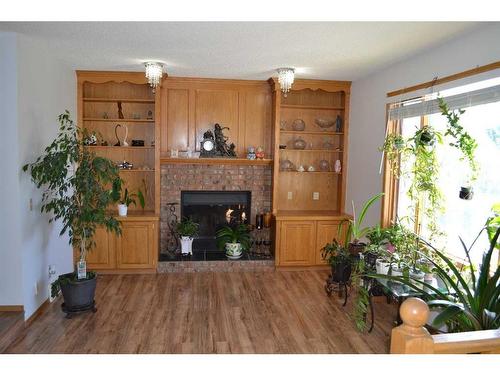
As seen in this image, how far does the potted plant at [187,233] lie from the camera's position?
5.16 metres

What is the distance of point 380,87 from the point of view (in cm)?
452

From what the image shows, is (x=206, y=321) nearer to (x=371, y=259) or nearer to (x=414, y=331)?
(x=371, y=259)

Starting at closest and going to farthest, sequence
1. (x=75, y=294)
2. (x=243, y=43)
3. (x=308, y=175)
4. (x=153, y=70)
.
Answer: (x=243, y=43) < (x=75, y=294) < (x=153, y=70) < (x=308, y=175)

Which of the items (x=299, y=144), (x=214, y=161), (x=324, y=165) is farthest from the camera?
(x=324, y=165)

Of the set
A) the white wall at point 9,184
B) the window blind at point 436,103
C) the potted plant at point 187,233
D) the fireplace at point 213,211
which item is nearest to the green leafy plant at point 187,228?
the potted plant at point 187,233

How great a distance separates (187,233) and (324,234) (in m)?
1.88

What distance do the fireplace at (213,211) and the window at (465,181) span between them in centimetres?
245

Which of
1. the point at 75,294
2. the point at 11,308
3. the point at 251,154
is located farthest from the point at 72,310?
the point at 251,154

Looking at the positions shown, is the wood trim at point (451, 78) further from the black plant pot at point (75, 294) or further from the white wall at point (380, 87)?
the black plant pot at point (75, 294)

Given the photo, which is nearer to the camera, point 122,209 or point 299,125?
point 122,209

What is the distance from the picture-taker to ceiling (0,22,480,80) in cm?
304
